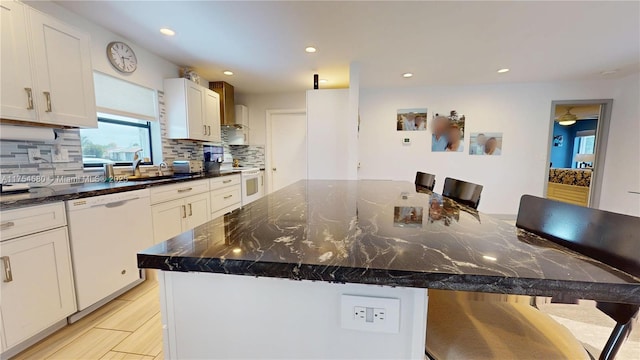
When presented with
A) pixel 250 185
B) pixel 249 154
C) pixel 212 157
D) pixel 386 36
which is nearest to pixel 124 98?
pixel 212 157

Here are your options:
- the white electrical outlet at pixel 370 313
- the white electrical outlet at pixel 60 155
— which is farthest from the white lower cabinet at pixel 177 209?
the white electrical outlet at pixel 370 313

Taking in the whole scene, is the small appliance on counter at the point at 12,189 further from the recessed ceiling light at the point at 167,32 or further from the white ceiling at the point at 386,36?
the recessed ceiling light at the point at 167,32

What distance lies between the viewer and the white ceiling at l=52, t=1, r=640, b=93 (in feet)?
6.57

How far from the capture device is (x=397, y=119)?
4457 mm

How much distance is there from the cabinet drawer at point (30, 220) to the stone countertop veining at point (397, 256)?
51.7 inches

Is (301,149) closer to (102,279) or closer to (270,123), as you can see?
(270,123)

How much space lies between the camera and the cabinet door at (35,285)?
133 cm

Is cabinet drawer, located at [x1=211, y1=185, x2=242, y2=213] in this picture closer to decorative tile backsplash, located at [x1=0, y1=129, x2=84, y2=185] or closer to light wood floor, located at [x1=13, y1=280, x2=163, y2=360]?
decorative tile backsplash, located at [x1=0, y1=129, x2=84, y2=185]

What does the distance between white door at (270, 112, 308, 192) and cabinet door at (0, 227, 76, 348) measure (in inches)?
135

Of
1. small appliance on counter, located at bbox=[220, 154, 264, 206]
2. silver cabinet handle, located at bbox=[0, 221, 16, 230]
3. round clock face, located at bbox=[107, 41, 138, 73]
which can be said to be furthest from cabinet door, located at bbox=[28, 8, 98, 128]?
small appliance on counter, located at bbox=[220, 154, 264, 206]

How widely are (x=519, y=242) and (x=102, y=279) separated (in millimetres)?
2462

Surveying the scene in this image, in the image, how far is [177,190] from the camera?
8.14ft

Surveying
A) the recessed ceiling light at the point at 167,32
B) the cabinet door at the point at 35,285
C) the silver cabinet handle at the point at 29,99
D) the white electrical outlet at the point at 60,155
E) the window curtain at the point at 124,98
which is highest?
the recessed ceiling light at the point at 167,32

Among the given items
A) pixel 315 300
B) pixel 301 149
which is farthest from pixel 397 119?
pixel 315 300
